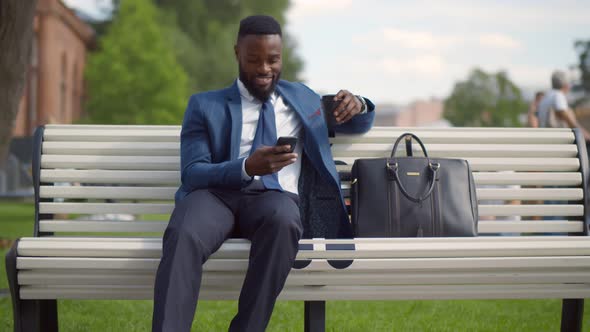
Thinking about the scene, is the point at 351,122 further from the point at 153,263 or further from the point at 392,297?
the point at 153,263

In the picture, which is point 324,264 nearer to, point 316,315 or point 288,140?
point 316,315

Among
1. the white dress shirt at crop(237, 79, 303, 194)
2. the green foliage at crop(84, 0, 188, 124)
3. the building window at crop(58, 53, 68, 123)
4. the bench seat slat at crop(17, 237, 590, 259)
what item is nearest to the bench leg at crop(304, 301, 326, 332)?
the bench seat slat at crop(17, 237, 590, 259)

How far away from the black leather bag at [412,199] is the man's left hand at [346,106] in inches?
8.5

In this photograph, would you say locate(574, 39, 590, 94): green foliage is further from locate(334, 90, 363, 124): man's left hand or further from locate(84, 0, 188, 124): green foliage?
locate(334, 90, 363, 124): man's left hand

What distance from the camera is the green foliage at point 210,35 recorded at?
39500 millimetres

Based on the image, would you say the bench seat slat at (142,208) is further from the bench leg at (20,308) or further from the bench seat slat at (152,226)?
the bench leg at (20,308)

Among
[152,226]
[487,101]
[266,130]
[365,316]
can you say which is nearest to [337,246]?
[266,130]

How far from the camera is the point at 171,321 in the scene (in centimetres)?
328

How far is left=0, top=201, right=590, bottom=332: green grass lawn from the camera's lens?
505 centimetres

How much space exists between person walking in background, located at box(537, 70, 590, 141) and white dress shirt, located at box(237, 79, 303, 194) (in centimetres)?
604

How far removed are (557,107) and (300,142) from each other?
20.7 feet

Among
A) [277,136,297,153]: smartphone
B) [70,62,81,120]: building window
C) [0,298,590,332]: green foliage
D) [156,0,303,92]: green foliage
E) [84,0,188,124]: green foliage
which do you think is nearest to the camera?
[277,136,297,153]: smartphone

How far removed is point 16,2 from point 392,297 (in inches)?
139

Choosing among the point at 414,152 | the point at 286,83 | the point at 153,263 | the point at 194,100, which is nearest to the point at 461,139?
the point at 414,152
